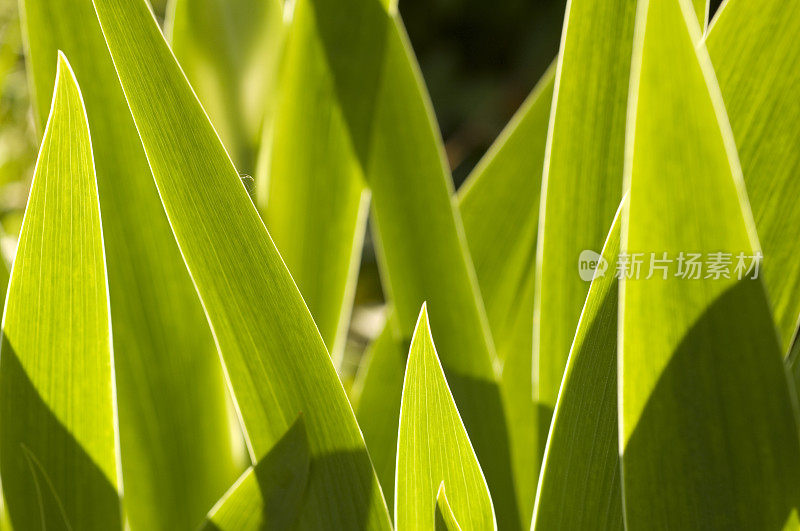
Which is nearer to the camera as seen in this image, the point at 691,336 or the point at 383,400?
the point at 691,336

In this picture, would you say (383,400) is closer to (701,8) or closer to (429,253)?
(429,253)

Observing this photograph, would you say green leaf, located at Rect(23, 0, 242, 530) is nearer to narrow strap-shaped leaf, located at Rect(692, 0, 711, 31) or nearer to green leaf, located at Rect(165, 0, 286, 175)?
green leaf, located at Rect(165, 0, 286, 175)

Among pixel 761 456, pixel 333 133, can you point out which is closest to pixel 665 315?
pixel 761 456

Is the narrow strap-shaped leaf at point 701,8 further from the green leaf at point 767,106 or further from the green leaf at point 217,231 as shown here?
the green leaf at point 217,231

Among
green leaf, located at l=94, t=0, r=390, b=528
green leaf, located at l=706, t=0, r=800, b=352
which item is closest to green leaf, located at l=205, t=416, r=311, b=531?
green leaf, located at l=94, t=0, r=390, b=528

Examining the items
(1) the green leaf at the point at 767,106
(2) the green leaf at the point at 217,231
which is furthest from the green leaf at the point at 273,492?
(1) the green leaf at the point at 767,106

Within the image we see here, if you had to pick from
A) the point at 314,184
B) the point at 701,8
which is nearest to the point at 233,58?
the point at 314,184
